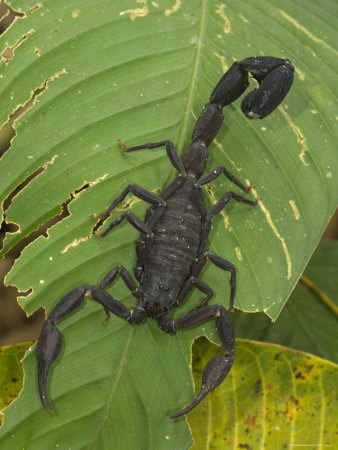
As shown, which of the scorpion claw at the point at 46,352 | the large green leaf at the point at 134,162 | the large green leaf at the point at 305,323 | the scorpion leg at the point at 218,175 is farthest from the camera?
the large green leaf at the point at 305,323

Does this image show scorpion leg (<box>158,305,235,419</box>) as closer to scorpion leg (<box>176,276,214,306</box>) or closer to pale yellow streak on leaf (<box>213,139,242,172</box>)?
scorpion leg (<box>176,276,214,306</box>)

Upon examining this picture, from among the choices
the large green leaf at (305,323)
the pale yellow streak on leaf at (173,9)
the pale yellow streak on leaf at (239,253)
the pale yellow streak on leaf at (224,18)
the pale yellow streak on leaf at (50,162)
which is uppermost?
the pale yellow streak on leaf at (173,9)

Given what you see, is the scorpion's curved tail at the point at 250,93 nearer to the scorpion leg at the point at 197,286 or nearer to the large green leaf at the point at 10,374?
the scorpion leg at the point at 197,286

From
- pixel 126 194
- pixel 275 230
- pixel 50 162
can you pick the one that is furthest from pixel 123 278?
pixel 275 230

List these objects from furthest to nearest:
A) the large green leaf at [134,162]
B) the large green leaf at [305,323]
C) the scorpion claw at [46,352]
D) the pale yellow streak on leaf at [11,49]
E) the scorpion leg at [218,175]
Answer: the large green leaf at [305,323] < the scorpion leg at [218,175] < the pale yellow streak on leaf at [11,49] < the large green leaf at [134,162] < the scorpion claw at [46,352]

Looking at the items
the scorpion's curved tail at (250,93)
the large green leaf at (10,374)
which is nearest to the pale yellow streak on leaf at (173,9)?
the scorpion's curved tail at (250,93)

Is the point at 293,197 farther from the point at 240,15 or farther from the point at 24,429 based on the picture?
the point at 24,429

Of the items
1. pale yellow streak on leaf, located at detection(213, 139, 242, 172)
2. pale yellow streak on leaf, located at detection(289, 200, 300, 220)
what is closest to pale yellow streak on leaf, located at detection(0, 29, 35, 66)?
pale yellow streak on leaf, located at detection(213, 139, 242, 172)
